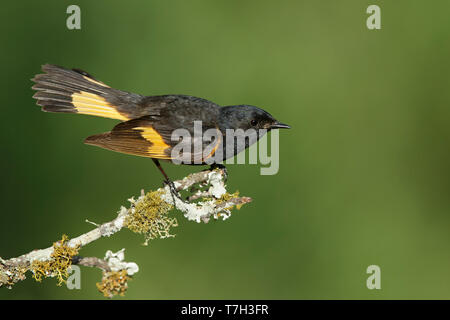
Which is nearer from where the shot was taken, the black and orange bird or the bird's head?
the black and orange bird

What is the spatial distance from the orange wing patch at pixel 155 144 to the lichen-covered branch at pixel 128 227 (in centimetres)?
20

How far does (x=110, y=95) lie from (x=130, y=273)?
147 cm

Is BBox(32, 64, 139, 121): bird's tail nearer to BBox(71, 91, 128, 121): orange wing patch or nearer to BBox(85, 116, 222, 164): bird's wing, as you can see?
BBox(71, 91, 128, 121): orange wing patch

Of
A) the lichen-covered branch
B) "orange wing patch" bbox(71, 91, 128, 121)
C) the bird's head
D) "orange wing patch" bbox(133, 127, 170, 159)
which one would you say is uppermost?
"orange wing patch" bbox(71, 91, 128, 121)

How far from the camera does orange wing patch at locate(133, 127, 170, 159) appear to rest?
105 inches

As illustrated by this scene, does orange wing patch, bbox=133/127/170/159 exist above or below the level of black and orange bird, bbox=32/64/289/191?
below

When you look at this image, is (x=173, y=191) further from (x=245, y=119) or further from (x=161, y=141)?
(x=245, y=119)

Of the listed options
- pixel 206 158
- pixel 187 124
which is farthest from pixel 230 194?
pixel 187 124

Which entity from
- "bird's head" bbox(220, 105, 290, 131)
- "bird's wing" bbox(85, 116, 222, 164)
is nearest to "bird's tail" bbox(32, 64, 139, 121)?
"bird's wing" bbox(85, 116, 222, 164)

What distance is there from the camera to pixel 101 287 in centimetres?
198

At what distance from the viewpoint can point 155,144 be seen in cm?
269

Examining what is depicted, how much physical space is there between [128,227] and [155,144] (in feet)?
2.00

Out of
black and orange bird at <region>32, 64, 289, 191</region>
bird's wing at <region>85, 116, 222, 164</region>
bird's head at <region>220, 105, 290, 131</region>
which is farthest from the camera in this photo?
bird's head at <region>220, 105, 290, 131</region>

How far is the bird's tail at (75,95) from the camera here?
9.82 feet
